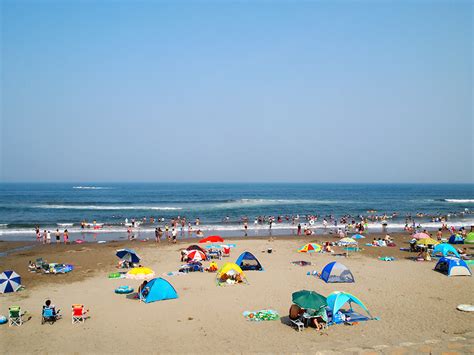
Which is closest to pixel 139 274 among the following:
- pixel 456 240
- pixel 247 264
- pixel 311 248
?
pixel 247 264

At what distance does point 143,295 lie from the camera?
15.3m

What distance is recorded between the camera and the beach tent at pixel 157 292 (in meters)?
15.1

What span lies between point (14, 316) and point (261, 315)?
809cm

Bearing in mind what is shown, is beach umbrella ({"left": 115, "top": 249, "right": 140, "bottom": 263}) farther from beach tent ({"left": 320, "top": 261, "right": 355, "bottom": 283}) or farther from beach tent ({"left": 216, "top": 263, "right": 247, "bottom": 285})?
beach tent ({"left": 320, "top": 261, "right": 355, "bottom": 283})

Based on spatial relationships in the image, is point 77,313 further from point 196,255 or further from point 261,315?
point 196,255

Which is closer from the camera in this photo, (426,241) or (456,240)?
(426,241)

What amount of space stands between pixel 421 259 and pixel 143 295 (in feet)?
55.2

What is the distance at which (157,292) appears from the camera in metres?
15.2

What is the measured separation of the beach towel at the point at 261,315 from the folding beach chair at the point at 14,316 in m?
7.42

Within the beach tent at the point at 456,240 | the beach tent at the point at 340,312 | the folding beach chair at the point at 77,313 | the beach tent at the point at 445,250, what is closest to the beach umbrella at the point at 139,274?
the folding beach chair at the point at 77,313

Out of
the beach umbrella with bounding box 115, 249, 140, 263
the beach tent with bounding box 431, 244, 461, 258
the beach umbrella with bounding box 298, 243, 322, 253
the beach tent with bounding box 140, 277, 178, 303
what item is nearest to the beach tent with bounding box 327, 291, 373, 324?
the beach tent with bounding box 140, 277, 178, 303

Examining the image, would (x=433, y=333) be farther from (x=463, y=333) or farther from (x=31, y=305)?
(x=31, y=305)

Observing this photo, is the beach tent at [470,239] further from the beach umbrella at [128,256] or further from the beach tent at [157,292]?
the beach umbrella at [128,256]

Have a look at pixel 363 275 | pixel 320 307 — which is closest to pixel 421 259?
pixel 363 275
